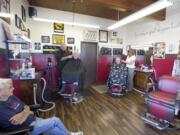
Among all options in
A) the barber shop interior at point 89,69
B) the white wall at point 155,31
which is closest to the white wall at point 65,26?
the barber shop interior at point 89,69

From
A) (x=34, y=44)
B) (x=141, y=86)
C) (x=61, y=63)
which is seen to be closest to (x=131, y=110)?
(x=141, y=86)

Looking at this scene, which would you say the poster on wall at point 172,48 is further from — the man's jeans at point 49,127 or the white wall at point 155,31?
the man's jeans at point 49,127

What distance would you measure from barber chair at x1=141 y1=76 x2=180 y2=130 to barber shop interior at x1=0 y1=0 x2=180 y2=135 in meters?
0.02

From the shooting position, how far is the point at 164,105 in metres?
2.71

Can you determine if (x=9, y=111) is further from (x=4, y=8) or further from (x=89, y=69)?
(x=89, y=69)

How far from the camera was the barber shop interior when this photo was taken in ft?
8.05

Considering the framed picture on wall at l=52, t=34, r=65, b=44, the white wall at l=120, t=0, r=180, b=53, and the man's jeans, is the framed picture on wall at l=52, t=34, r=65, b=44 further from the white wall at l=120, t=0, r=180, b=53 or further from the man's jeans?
the man's jeans

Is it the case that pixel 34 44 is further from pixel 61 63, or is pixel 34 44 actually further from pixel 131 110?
pixel 131 110

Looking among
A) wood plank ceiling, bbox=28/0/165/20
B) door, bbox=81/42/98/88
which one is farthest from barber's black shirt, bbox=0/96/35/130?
door, bbox=81/42/98/88

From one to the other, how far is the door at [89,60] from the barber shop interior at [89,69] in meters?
0.04

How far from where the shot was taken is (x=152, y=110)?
9.73ft

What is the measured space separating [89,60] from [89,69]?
0.39 m

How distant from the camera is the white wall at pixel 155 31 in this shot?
4410mm

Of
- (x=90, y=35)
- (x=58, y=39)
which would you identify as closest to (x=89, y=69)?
(x=90, y=35)
